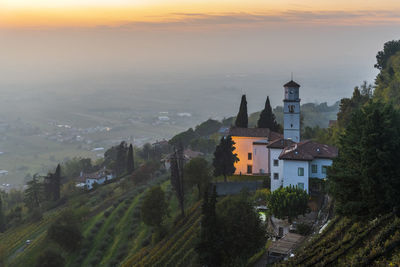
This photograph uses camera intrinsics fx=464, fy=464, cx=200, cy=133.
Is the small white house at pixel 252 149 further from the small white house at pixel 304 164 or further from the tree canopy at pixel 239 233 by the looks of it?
the tree canopy at pixel 239 233

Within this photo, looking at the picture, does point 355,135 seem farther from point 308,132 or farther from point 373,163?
point 308,132

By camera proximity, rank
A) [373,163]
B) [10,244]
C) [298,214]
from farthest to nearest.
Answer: [10,244]
[298,214]
[373,163]

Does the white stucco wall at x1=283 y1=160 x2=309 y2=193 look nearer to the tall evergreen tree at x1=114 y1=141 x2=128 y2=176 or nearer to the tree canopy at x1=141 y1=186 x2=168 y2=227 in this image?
the tree canopy at x1=141 y1=186 x2=168 y2=227

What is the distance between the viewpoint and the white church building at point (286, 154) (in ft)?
119

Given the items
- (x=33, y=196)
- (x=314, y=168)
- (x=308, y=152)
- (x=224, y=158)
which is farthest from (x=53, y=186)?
(x=314, y=168)

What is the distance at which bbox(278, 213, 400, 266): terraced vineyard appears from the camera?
18.6 meters

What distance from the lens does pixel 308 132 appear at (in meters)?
64.2

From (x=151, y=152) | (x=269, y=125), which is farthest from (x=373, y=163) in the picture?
(x=151, y=152)

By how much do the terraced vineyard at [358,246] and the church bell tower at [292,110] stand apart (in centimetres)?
2121

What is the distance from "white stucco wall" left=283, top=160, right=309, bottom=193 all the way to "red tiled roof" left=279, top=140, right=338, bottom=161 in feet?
1.33

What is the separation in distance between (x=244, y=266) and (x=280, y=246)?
7.85ft

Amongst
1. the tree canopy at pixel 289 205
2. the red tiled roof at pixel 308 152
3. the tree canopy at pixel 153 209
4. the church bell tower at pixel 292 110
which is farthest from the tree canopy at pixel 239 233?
the church bell tower at pixel 292 110

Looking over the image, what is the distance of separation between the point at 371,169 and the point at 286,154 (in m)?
12.4

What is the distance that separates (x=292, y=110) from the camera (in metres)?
45.7
